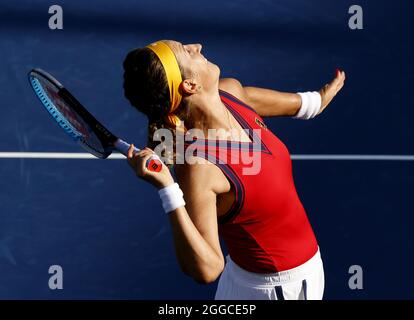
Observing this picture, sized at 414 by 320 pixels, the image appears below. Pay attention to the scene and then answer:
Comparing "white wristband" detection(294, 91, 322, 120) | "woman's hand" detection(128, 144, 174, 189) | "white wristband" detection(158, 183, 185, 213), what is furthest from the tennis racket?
"white wristband" detection(294, 91, 322, 120)

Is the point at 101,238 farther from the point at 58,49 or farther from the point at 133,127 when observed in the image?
the point at 58,49

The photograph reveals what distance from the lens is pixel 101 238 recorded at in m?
4.63

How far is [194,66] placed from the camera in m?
3.18

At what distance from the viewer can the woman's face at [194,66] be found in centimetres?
316

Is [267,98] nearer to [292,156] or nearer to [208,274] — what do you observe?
[208,274]

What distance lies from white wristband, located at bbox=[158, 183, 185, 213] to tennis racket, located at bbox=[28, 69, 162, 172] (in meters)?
0.49

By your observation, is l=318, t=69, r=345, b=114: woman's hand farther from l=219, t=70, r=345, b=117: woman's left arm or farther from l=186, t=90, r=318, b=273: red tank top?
l=186, t=90, r=318, b=273: red tank top

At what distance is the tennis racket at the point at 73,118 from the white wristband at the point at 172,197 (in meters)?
0.49

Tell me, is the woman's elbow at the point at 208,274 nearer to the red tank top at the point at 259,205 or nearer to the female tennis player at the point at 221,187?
the female tennis player at the point at 221,187

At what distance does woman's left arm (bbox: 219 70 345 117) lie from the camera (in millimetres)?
3562

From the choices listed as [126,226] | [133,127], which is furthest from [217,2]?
[126,226]

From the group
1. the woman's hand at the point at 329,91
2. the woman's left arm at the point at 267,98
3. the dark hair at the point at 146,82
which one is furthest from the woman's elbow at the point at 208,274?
the woman's hand at the point at 329,91

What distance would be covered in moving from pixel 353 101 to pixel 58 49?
1.54 metres

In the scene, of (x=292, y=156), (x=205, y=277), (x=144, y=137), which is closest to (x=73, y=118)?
(x=205, y=277)
